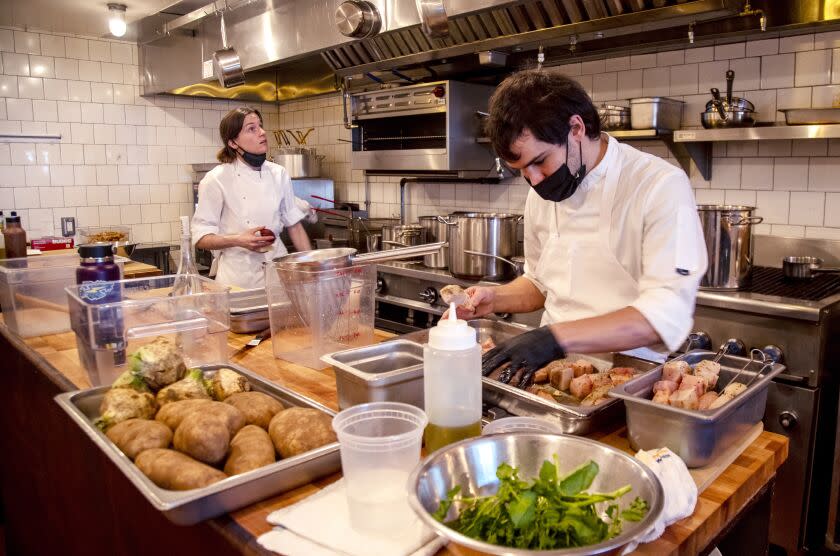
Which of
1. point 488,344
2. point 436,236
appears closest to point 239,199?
point 436,236

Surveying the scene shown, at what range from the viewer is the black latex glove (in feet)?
5.50

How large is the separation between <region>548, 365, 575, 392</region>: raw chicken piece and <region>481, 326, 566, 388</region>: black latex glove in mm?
36

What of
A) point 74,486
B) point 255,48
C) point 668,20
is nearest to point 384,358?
point 74,486

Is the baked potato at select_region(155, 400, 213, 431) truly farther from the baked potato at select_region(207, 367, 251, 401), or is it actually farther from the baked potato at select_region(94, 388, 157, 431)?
the baked potato at select_region(207, 367, 251, 401)

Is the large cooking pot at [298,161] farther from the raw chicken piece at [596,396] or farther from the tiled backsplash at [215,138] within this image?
the raw chicken piece at [596,396]

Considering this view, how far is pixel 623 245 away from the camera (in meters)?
2.12

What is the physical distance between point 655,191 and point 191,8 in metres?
4.61

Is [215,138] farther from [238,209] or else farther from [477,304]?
[477,304]

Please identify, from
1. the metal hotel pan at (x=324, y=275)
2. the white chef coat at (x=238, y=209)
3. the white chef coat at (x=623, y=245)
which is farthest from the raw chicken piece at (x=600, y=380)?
the white chef coat at (x=238, y=209)

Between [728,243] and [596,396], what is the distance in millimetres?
1714

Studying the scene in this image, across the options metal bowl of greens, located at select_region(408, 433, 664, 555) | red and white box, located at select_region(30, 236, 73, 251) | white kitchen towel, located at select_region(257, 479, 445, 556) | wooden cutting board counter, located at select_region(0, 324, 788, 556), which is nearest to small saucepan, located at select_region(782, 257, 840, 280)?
wooden cutting board counter, located at select_region(0, 324, 788, 556)

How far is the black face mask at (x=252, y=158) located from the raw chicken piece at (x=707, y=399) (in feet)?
10.6

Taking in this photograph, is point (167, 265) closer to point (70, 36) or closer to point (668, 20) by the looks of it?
point (70, 36)

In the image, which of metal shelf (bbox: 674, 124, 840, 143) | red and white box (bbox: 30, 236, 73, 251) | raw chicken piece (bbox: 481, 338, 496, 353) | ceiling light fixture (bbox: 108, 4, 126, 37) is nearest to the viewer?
raw chicken piece (bbox: 481, 338, 496, 353)
